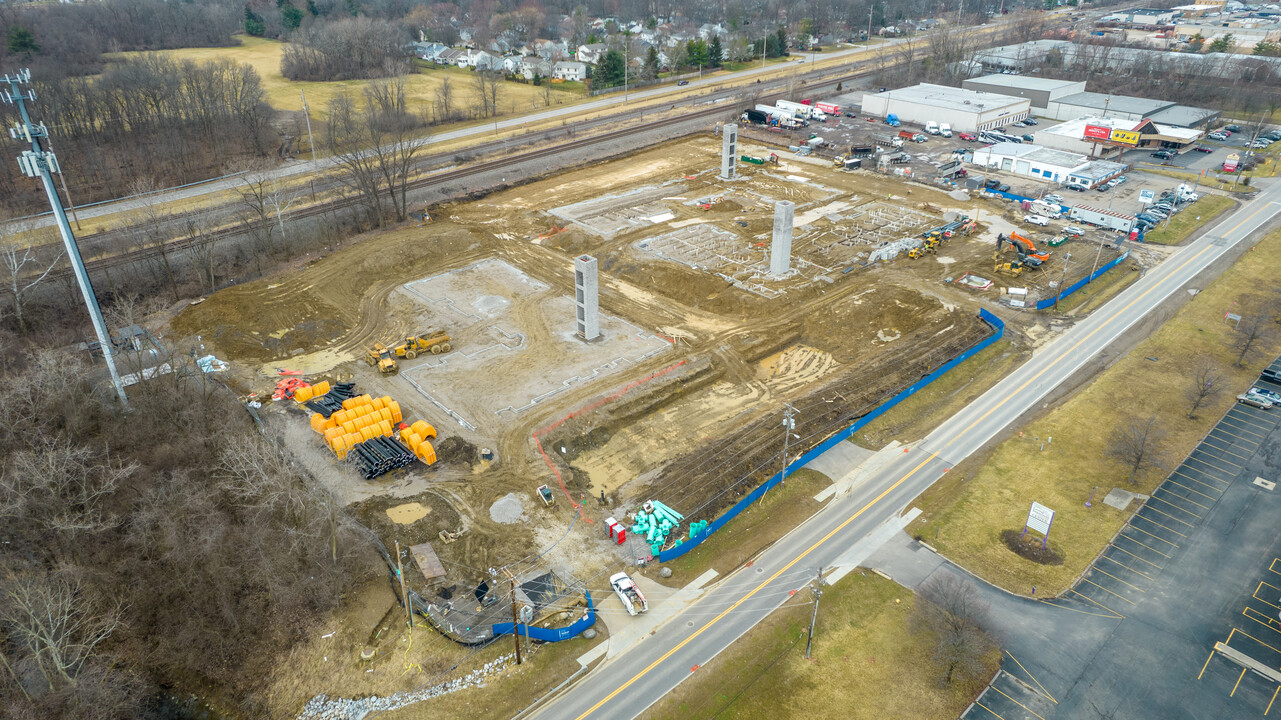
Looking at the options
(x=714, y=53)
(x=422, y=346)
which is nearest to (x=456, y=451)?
(x=422, y=346)

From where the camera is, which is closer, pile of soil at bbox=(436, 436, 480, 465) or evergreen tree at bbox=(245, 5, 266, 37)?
pile of soil at bbox=(436, 436, 480, 465)

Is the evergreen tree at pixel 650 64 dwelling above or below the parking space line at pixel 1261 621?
above

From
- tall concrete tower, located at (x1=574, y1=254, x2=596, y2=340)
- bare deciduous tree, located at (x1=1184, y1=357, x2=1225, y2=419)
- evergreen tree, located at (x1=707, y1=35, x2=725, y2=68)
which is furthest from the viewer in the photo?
evergreen tree, located at (x1=707, y1=35, x2=725, y2=68)

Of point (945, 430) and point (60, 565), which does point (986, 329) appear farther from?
point (60, 565)

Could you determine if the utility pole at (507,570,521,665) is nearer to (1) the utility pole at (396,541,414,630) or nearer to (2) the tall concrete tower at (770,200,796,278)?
(1) the utility pole at (396,541,414,630)

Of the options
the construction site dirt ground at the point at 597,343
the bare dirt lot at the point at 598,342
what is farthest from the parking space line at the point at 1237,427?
the bare dirt lot at the point at 598,342

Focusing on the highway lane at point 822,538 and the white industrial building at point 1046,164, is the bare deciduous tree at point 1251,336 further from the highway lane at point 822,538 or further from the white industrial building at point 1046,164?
the white industrial building at point 1046,164

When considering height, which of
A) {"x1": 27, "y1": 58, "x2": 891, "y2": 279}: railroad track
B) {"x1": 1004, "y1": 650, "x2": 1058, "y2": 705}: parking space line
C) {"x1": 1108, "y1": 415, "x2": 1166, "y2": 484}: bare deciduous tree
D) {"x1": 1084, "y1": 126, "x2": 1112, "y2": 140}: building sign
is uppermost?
{"x1": 1084, "y1": 126, "x2": 1112, "y2": 140}: building sign

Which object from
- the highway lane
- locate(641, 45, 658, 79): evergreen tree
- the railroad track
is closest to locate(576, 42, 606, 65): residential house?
locate(641, 45, 658, 79): evergreen tree
